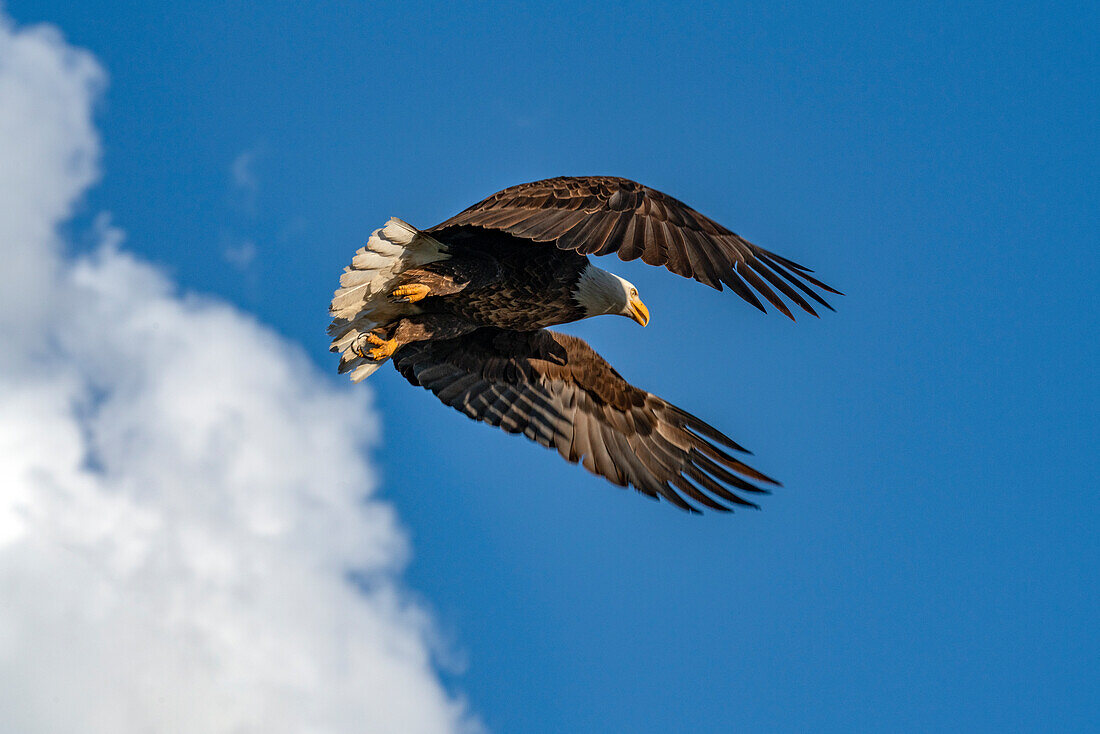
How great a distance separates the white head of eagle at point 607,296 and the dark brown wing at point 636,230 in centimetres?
125

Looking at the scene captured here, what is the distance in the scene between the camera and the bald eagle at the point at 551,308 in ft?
18.8

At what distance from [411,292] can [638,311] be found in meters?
1.79

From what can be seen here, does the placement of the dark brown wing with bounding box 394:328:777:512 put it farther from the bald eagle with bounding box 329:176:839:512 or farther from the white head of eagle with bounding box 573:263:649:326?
the white head of eagle with bounding box 573:263:649:326

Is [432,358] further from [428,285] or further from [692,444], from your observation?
[692,444]

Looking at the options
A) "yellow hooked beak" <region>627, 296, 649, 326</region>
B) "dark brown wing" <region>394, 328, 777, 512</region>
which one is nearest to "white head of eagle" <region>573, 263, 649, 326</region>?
"yellow hooked beak" <region>627, 296, 649, 326</region>

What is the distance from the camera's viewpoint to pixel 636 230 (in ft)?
18.7

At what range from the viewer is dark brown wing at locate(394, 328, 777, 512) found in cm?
780

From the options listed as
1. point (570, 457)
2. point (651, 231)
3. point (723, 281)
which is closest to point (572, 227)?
Result: point (651, 231)

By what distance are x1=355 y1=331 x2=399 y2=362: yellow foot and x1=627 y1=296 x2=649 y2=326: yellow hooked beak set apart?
172 centimetres

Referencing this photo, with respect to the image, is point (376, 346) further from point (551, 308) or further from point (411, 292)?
point (551, 308)

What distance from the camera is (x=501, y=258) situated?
7012mm

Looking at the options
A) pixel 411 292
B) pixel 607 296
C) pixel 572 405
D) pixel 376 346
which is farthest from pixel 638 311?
pixel 376 346

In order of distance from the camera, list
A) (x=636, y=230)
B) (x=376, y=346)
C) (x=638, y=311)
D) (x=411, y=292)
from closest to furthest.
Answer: (x=636, y=230)
(x=411, y=292)
(x=376, y=346)
(x=638, y=311)

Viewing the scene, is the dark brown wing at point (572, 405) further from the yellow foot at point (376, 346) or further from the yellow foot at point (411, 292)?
the yellow foot at point (411, 292)
